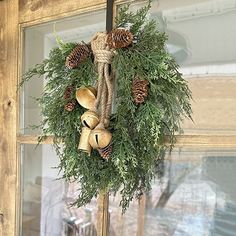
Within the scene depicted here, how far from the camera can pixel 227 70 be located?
2.52 ft

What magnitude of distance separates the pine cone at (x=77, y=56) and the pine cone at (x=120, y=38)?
0.09 m

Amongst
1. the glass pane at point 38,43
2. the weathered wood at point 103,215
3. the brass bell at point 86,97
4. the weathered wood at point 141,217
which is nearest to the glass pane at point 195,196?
the weathered wood at point 141,217

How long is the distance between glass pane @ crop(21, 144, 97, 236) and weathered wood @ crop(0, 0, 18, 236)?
0.05 m

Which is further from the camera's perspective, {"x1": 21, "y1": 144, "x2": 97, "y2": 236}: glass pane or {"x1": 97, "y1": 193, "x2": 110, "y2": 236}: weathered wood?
{"x1": 21, "y1": 144, "x2": 97, "y2": 236}: glass pane

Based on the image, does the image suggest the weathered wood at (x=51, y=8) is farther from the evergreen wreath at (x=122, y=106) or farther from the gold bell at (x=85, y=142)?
the gold bell at (x=85, y=142)

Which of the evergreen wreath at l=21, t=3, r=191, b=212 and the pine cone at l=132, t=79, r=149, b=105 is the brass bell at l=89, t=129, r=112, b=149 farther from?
the pine cone at l=132, t=79, r=149, b=105

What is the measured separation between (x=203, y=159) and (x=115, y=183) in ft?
0.75

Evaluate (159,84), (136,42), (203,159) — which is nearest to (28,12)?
(136,42)

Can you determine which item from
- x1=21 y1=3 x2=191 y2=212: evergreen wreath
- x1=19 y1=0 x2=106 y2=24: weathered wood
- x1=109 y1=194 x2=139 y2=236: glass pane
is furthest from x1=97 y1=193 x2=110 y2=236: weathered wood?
x1=19 y1=0 x2=106 y2=24: weathered wood

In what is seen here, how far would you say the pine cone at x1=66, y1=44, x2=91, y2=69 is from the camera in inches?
32.2

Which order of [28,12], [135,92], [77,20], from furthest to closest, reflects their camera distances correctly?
[28,12]
[77,20]
[135,92]

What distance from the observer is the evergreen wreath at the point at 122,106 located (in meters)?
0.74

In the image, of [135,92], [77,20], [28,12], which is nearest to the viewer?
[135,92]

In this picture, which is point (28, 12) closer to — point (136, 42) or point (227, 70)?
point (136, 42)
